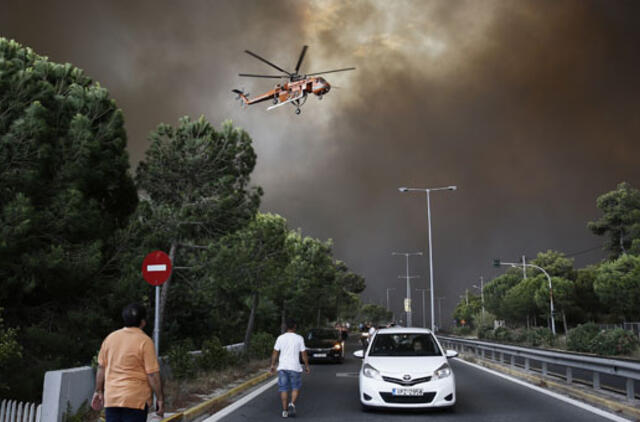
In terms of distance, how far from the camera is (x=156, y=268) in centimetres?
1079

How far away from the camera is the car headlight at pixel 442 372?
10296 mm

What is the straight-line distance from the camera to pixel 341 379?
1773 centimetres

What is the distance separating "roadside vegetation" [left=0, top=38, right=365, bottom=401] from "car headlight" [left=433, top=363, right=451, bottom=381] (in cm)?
632

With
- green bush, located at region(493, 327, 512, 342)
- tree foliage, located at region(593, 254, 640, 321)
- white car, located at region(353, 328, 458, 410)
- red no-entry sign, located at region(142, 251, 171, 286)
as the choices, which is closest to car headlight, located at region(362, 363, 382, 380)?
white car, located at region(353, 328, 458, 410)

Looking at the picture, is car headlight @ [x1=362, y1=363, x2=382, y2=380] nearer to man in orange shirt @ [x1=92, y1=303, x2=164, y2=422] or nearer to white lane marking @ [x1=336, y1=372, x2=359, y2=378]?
man in orange shirt @ [x1=92, y1=303, x2=164, y2=422]

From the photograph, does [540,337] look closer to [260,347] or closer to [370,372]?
[260,347]

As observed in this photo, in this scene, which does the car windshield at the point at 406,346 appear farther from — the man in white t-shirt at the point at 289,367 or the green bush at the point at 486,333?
the green bush at the point at 486,333

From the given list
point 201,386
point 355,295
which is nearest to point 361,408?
point 201,386

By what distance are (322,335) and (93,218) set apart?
12.1 m

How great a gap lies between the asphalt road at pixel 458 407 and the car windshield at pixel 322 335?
9959 millimetres

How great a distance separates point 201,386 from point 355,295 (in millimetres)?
91092

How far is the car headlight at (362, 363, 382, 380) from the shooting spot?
1044cm

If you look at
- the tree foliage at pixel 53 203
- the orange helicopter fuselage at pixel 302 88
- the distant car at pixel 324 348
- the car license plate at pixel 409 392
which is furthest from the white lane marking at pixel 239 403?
the orange helicopter fuselage at pixel 302 88

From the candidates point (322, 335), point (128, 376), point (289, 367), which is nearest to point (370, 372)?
point (289, 367)
